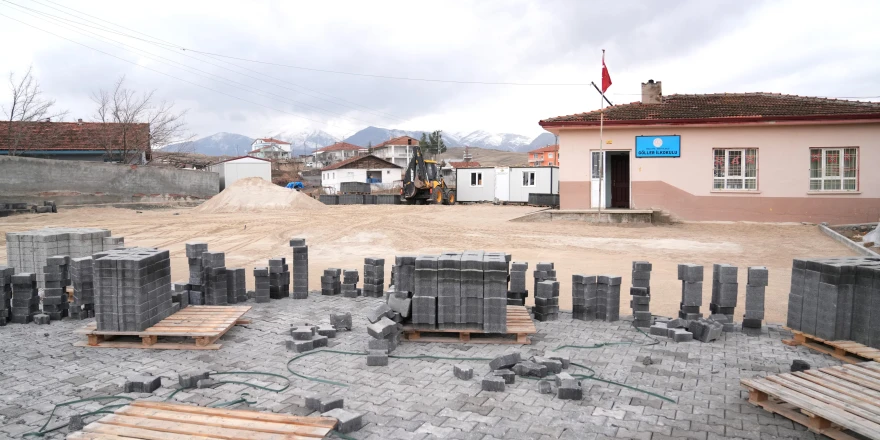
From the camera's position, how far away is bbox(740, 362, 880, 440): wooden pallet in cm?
468

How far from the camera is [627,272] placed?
1333 centimetres

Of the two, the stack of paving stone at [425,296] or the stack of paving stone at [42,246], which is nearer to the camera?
the stack of paving stone at [425,296]

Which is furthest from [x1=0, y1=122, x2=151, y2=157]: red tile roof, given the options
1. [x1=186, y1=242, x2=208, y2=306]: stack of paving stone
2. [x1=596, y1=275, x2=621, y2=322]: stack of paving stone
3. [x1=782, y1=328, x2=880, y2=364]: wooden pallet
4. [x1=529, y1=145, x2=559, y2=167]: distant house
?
[x1=529, y1=145, x2=559, y2=167]: distant house

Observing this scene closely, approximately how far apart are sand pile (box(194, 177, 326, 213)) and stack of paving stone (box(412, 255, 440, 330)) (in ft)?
79.9

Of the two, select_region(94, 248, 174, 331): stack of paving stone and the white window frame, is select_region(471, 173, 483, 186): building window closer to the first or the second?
the white window frame

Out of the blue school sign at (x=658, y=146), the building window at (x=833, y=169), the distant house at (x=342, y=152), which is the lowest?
the building window at (x=833, y=169)

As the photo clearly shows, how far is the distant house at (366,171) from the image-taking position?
5769 centimetres

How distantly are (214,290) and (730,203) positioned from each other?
68.6 ft

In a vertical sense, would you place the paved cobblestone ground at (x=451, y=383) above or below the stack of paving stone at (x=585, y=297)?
below

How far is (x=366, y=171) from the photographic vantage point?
57688mm

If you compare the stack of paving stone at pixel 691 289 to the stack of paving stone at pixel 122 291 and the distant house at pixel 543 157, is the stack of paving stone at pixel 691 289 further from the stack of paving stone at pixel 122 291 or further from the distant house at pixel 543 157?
the distant house at pixel 543 157

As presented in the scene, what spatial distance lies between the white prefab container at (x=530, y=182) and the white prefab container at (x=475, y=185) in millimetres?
1442

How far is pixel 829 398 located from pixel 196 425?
543 cm

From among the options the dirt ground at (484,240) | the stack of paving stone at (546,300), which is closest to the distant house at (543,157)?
the dirt ground at (484,240)
